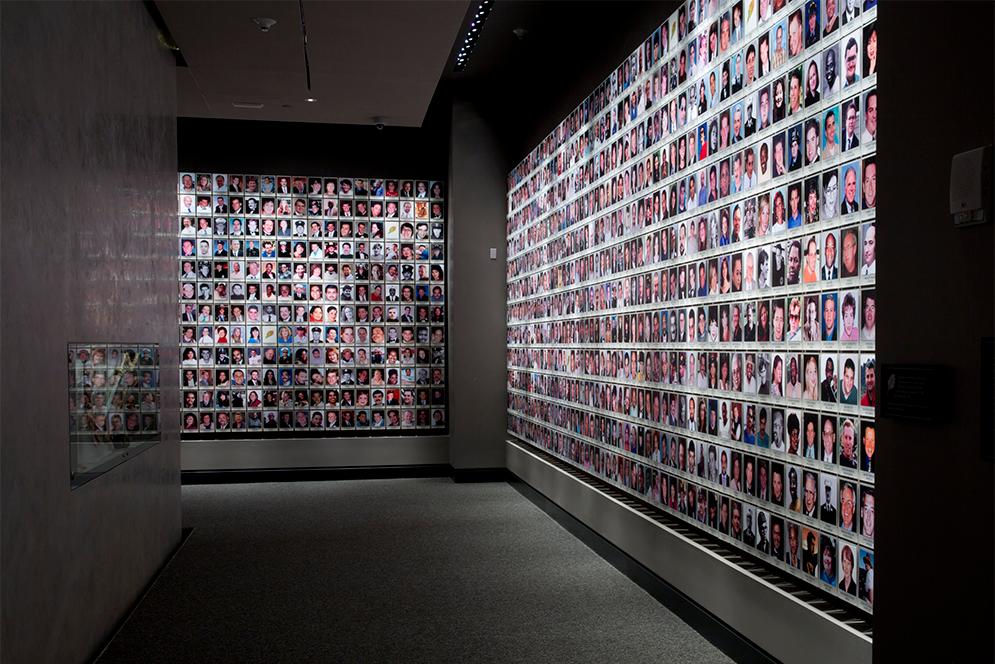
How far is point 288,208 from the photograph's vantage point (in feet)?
35.3

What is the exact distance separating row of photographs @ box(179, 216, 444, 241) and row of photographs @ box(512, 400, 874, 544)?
6068mm

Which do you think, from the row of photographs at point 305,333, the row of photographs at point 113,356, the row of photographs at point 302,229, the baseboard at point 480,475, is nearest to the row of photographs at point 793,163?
the row of photographs at point 113,356

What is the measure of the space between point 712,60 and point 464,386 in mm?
6204

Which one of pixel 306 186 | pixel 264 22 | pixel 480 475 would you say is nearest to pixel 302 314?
pixel 306 186

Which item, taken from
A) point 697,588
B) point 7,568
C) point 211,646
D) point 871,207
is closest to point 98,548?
point 211,646

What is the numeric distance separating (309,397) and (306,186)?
9.08 ft

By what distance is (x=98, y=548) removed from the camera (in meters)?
4.52

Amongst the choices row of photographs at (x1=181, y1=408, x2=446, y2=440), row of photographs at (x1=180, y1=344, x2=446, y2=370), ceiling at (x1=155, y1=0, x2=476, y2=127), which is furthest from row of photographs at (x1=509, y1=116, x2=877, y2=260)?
row of photographs at (x1=181, y1=408, x2=446, y2=440)

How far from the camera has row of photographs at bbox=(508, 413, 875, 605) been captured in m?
3.35

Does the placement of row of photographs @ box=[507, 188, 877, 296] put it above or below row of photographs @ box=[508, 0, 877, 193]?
below

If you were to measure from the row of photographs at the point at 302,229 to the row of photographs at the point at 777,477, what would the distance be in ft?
19.9

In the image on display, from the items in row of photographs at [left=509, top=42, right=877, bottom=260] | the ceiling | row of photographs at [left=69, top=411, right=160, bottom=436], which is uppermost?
the ceiling

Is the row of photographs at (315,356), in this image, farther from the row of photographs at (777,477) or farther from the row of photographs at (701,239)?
the row of photographs at (777,477)

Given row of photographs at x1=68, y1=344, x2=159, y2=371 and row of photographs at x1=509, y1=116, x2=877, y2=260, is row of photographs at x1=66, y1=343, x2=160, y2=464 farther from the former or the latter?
row of photographs at x1=509, y1=116, x2=877, y2=260
